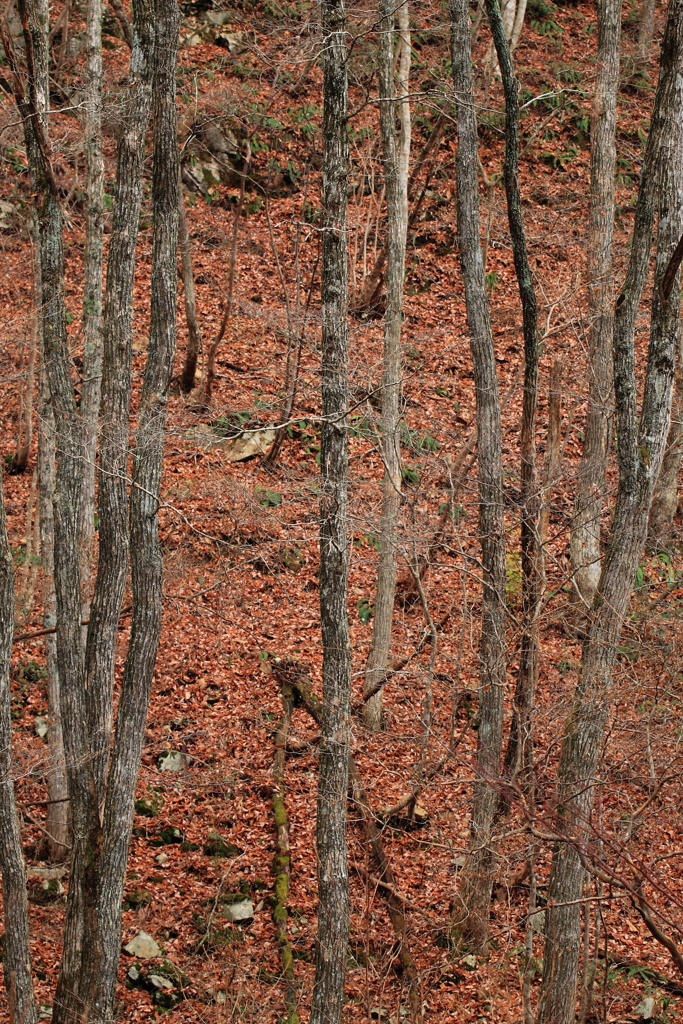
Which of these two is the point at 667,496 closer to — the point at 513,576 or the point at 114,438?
the point at 513,576

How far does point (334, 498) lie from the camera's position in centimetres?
780

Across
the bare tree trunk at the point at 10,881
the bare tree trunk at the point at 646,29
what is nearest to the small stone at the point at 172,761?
the bare tree trunk at the point at 10,881

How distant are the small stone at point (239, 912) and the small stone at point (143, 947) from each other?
0.70 meters

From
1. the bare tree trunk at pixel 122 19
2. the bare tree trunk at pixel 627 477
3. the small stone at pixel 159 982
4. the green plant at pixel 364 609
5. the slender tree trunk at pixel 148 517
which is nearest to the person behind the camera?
the bare tree trunk at pixel 627 477

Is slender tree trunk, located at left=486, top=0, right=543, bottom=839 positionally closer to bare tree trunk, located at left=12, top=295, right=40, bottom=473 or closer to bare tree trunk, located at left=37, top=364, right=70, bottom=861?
bare tree trunk, located at left=37, top=364, right=70, bottom=861

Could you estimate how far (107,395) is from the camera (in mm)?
7594

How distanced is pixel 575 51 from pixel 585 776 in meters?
18.6

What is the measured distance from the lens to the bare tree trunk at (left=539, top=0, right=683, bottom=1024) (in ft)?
23.2

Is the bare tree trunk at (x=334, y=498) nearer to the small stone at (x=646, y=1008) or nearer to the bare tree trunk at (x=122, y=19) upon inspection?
the small stone at (x=646, y=1008)

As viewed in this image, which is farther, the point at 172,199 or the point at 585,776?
the point at 172,199

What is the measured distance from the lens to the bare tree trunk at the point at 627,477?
7059 mm

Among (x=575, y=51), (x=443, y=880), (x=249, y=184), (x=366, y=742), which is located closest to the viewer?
(x=443, y=880)

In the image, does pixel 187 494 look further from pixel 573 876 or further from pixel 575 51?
pixel 575 51

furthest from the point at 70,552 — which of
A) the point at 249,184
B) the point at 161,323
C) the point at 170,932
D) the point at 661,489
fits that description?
the point at 249,184
